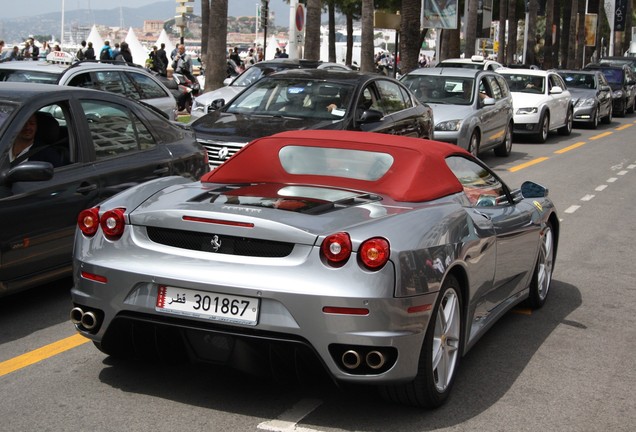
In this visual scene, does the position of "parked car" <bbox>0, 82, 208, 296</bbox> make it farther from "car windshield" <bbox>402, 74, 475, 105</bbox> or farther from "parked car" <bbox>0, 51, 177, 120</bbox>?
"car windshield" <bbox>402, 74, 475, 105</bbox>

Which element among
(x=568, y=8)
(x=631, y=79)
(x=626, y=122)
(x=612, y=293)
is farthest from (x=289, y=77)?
(x=568, y=8)

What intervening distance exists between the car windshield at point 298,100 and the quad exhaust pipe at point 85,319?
7609 millimetres

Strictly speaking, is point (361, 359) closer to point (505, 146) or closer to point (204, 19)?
point (505, 146)

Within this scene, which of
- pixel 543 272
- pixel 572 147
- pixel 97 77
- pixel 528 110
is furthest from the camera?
pixel 528 110

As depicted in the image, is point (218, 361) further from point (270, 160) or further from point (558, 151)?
point (558, 151)

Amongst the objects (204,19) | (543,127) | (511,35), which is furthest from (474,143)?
(511,35)

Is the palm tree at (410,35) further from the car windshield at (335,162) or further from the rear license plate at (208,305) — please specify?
the rear license plate at (208,305)

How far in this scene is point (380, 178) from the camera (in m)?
5.98

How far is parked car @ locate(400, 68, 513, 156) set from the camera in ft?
58.0

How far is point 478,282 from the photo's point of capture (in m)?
5.89

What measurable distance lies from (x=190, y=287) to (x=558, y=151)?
18603 mm

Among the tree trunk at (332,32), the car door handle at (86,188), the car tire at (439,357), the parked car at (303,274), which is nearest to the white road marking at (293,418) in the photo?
the parked car at (303,274)

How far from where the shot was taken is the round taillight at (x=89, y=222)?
5.44m

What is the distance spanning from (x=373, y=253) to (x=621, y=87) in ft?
113
